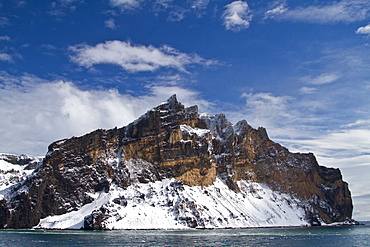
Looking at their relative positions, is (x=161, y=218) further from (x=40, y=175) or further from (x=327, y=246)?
(x=327, y=246)

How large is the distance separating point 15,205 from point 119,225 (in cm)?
5436

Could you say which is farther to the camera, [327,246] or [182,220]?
[182,220]

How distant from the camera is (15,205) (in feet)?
616

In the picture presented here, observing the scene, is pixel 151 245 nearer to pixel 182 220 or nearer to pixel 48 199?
pixel 182 220

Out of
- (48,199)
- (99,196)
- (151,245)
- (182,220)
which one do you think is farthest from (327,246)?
(48,199)

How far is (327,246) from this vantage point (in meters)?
105

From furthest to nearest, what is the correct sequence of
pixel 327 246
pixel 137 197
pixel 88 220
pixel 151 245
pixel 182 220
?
1. pixel 137 197
2. pixel 182 220
3. pixel 88 220
4. pixel 327 246
5. pixel 151 245


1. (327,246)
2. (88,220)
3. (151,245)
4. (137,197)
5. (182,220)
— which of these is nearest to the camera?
(151,245)

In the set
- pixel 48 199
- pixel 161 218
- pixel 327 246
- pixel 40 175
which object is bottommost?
pixel 327 246

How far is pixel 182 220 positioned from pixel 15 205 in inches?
3195

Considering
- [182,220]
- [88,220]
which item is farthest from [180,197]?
[88,220]

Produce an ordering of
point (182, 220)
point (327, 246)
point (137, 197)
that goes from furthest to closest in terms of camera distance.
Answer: point (137, 197)
point (182, 220)
point (327, 246)

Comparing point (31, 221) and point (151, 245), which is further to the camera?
point (31, 221)

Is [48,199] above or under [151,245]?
above
